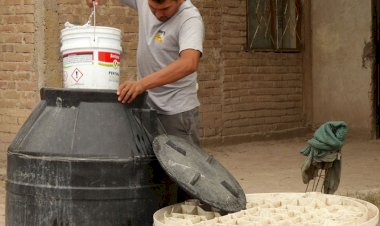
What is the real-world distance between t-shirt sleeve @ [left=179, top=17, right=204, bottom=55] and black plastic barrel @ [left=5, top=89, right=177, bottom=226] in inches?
19.4

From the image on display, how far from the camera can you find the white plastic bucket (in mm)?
3715

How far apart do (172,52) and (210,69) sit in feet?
18.1

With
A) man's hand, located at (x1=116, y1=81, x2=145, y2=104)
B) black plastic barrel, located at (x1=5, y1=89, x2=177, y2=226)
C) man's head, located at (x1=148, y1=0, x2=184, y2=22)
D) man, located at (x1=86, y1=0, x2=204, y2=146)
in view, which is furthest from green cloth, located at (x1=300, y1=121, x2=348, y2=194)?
Answer: man's hand, located at (x1=116, y1=81, x2=145, y2=104)

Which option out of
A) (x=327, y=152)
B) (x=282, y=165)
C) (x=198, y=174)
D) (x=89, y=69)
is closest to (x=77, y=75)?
(x=89, y=69)

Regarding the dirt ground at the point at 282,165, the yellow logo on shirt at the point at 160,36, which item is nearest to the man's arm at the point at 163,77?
the yellow logo on shirt at the point at 160,36

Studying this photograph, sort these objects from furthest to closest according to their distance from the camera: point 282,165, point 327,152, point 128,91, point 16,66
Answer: point 282,165, point 16,66, point 327,152, point 128,91

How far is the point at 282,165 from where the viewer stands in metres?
8.60

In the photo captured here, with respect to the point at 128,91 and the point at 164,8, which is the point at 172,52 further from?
the point at 128,91

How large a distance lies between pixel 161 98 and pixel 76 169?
1023 millimetres

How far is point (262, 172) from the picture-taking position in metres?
8.11

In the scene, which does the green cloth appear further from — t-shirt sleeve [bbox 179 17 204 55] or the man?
t-shirt sleeve [bbox 179 17 204 55]

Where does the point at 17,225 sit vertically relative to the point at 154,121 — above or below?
below

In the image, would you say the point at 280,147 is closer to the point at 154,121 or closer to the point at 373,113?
the point at 373,113

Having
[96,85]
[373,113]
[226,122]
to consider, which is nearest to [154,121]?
[96,85]
